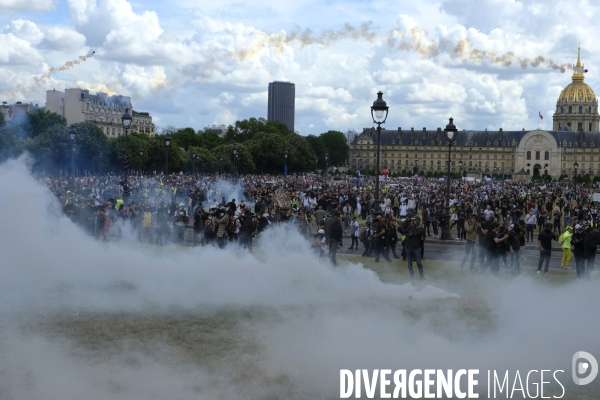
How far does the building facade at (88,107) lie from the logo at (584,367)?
216 feet

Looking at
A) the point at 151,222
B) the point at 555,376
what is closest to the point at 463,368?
the point at 555,376

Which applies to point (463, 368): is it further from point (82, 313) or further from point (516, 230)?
point (516, 230)

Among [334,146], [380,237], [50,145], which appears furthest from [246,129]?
[380,237]

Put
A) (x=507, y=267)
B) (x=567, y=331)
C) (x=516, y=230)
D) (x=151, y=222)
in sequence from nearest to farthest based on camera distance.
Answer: (x=567, y=331) → (x=507, y=267) → (x=516, y=230) → (x=151, y=222)

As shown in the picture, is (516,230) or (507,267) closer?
(507,267)

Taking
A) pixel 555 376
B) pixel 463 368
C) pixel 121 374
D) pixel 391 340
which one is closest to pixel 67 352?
pixel 121 374

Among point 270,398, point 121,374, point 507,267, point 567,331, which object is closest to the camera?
point 270,398

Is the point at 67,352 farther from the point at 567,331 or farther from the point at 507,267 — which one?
the point at 507,267

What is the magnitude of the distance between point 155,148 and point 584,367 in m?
94.1

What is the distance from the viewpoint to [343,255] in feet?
83.9

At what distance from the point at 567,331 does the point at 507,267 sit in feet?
33.6

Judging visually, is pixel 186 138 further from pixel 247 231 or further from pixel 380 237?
pixel 247 231

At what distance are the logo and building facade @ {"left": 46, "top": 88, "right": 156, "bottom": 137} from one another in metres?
66.0

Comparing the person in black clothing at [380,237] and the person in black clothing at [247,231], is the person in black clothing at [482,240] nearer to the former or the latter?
the person in black clothing at [380,237]
